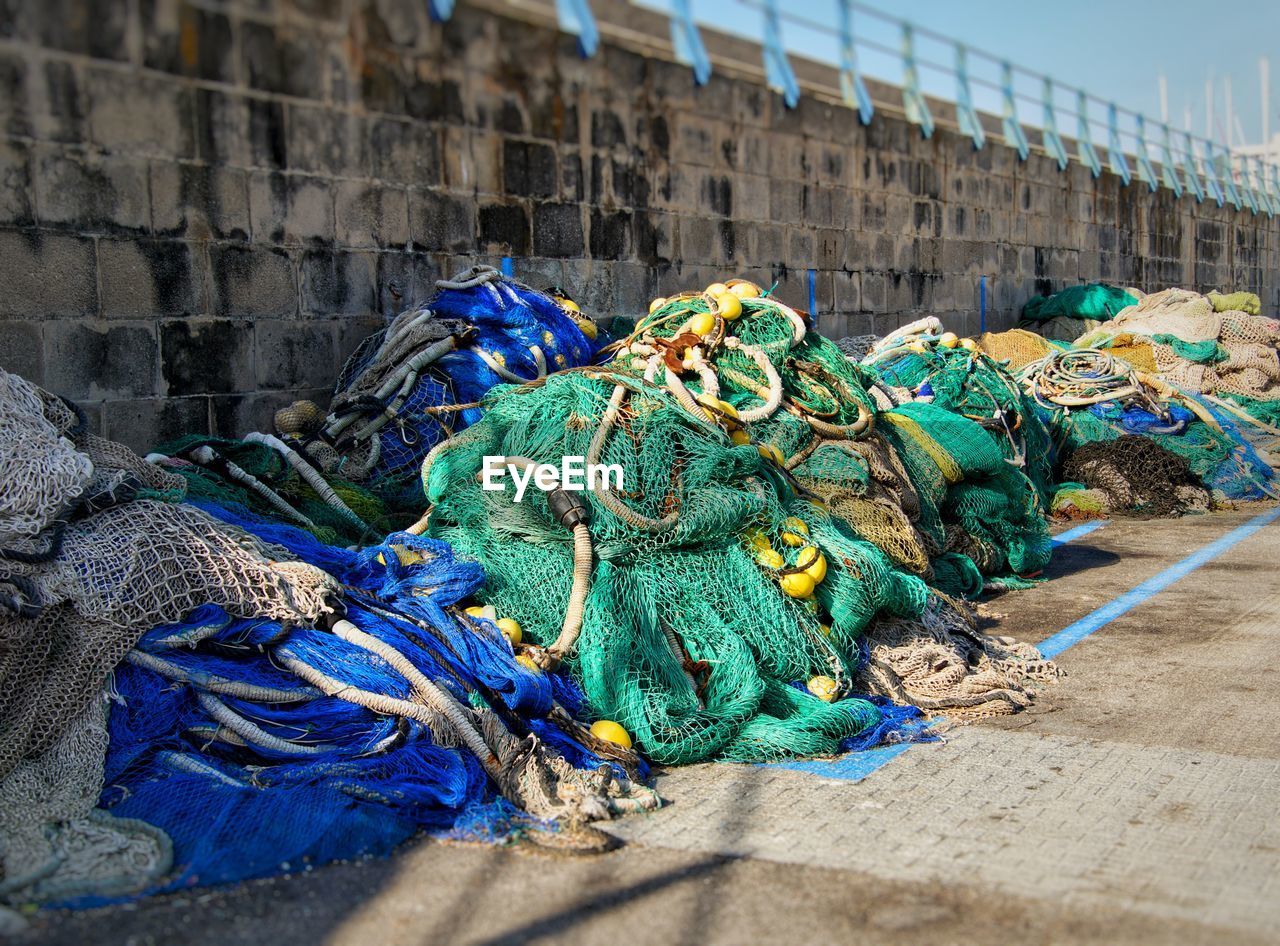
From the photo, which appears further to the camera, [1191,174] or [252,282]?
[1191,174]

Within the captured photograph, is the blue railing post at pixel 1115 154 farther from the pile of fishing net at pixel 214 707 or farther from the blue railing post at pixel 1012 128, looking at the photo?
the pile of fishing net at pixel 214 707

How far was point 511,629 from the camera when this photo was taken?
503 centimetres

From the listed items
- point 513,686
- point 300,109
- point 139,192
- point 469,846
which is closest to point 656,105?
point 300,109

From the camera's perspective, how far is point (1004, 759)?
4.73 m

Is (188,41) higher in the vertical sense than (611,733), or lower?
higher

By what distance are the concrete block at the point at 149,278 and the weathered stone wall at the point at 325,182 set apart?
11 millimetres

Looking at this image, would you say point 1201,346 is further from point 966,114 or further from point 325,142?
point 325,142

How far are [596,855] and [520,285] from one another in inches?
199

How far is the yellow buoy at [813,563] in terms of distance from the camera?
5375 mm

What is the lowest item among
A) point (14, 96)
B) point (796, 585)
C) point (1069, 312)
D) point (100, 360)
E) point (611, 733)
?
point (611, 733)

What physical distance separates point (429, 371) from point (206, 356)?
4.09ft

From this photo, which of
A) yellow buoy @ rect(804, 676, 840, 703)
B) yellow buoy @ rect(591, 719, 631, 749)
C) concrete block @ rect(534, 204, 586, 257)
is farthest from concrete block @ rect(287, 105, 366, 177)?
yellow buoy @ rect(804, 676, 840, 703)

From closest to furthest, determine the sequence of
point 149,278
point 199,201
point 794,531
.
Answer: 1. point 794,531
2. point 149,278
3. point 199,201

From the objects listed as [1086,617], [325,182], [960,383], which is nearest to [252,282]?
[325,182]
